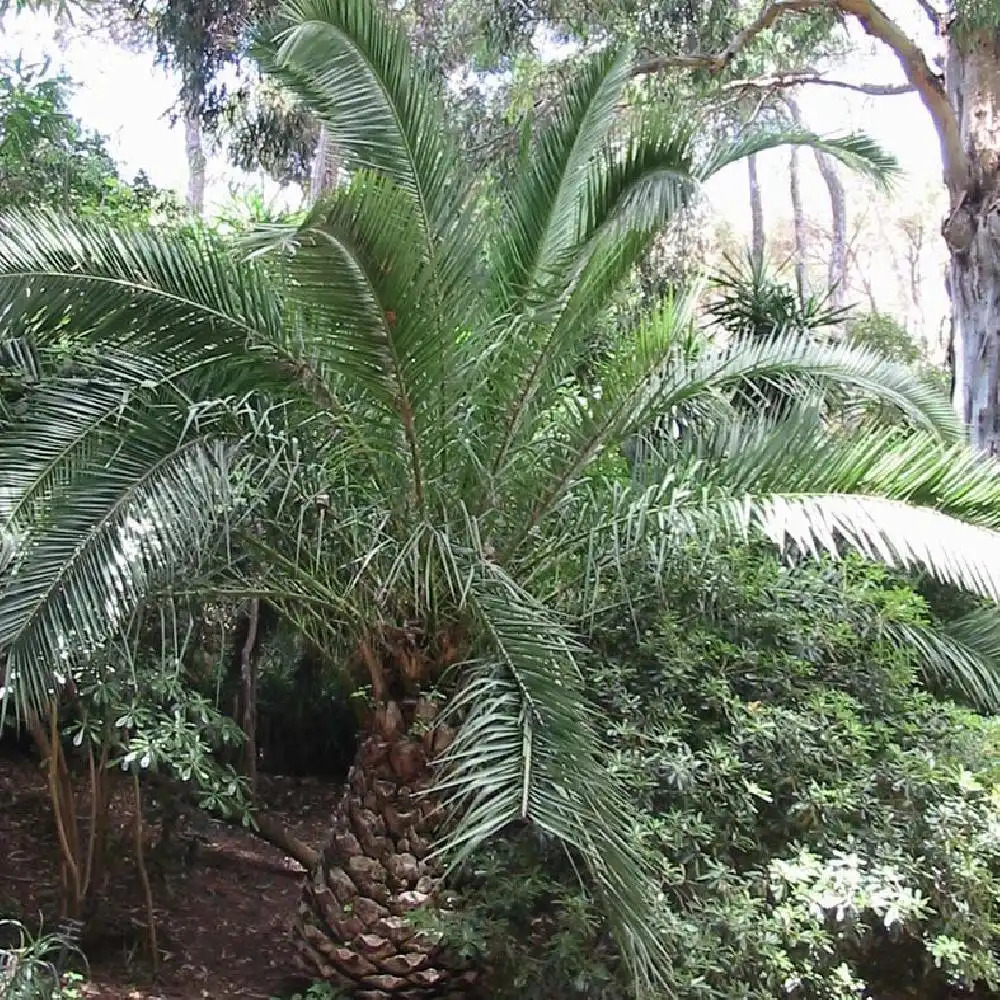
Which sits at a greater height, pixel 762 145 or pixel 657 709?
pixel 762 145

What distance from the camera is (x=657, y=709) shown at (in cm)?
387

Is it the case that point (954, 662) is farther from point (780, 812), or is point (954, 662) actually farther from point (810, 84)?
point (810, 84)

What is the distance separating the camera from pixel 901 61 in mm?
7711

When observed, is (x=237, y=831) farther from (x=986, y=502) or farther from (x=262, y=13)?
(x=262, y=13)

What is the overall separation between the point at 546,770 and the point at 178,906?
3.07 m

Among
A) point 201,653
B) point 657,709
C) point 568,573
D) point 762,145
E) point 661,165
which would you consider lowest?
point 201,653

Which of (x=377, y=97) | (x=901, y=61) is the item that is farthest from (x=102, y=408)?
(x=901, y=61)

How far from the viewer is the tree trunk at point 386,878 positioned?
3.92m

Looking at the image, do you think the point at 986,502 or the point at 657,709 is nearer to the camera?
the point at 986,502

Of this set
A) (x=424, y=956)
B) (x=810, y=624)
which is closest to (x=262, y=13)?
(x=810, y=624)

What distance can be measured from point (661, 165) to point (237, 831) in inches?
184

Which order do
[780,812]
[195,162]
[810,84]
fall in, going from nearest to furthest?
[780,812] < [810,84] < [195,162]

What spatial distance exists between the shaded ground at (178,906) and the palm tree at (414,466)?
647mm

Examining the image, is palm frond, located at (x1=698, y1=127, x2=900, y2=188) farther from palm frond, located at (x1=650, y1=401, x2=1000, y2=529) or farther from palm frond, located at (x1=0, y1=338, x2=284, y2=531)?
palm frond, located at (x1=0, y1=338, x2=284, y2=531)
